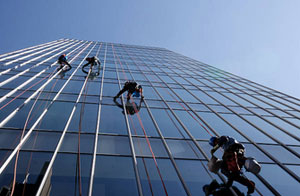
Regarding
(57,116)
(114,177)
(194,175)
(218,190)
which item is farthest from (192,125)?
(57,116)

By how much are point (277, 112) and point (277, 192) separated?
7.98 meters

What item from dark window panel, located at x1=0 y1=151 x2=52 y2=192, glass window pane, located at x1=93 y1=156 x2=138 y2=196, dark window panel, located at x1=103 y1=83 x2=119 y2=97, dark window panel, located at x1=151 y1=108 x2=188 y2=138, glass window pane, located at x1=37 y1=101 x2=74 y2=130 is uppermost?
dark window panel, located at x1=103 y1=83 x2=119 y2=97

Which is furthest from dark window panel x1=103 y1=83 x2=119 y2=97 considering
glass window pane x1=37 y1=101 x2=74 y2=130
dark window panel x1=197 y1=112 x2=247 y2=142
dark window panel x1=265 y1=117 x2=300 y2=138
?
dark window panel x1=265 y1=117 x2=300 y2=138

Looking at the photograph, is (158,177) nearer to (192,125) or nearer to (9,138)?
(192,125)

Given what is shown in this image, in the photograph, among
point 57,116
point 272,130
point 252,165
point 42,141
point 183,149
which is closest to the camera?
point 252,165

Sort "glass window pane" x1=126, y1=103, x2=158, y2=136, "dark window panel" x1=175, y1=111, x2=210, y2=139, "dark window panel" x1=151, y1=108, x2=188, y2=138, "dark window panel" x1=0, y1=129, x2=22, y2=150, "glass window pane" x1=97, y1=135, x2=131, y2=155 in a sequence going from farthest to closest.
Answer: "dark window panel" x1=175, y1=111, x2=210, y2=139, "dark window panel" x1=151, y1=108, x2=188, y2=138, "glass window pane" x1=126, y1=103, x2=158, y2=136, "glass window pane" x1=97, y1=135, x2=131, y2=155, "dark window panel" x1=0, y1=129, x2=22, y2=150

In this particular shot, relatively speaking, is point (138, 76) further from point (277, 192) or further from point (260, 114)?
point (277, 192)

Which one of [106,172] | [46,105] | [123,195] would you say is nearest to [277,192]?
[123,195]

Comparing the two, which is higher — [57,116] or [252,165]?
[252,165]

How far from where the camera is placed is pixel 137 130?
757cm

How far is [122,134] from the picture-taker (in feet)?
23.5

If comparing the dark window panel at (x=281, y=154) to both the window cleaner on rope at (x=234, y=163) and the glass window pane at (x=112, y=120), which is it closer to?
the window cleaner on rope at (x=234, y=163)

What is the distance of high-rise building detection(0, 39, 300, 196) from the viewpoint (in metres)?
4.94

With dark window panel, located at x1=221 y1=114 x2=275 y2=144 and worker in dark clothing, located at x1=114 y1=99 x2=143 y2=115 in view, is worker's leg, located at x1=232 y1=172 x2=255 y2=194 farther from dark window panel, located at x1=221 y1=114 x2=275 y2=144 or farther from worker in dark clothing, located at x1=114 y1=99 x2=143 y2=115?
worker in dark clothing, located at x1=114 y1=99 x2=143 y2=115
